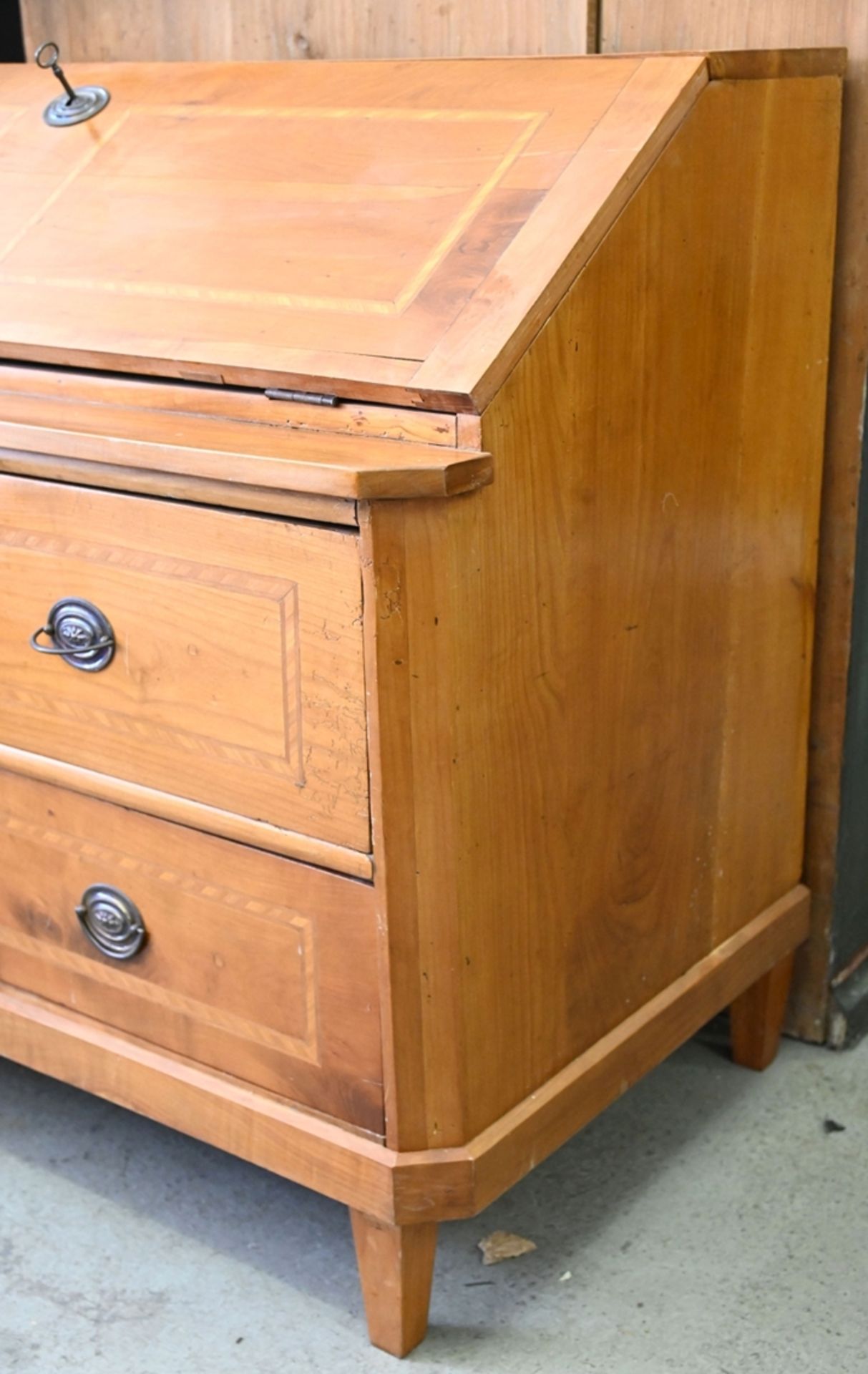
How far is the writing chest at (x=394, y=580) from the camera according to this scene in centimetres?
136

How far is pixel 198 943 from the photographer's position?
61.3 inches

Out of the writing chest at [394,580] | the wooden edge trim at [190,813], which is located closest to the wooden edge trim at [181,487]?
the writing chest at [394,580]

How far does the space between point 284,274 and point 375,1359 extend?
108 centimetres

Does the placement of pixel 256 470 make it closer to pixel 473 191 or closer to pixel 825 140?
pixel 473 191

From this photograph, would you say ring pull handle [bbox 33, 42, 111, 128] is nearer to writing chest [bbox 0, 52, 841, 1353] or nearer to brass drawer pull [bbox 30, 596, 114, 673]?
writing chest [bbox 0, 52, 841, 1353]

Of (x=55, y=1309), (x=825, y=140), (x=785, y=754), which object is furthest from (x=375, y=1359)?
(x=825, y=140)

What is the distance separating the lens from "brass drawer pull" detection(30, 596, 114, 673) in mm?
1493

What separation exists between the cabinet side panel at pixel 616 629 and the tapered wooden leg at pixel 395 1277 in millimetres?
116

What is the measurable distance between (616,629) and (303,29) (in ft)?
3.44

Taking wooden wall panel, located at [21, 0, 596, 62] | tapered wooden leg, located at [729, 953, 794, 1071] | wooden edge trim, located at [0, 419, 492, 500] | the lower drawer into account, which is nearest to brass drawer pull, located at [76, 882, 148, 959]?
the lower drawer

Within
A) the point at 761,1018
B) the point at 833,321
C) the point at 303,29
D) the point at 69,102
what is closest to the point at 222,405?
the point at 69,102

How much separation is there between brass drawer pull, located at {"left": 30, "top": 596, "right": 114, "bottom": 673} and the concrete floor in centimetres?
67

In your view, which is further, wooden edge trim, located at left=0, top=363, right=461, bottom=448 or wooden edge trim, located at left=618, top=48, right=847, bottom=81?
wooden edge trim, located at left=618, top=48, right=847, bottom=81

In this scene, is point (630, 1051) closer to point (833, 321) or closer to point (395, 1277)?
point (395, 1277)
